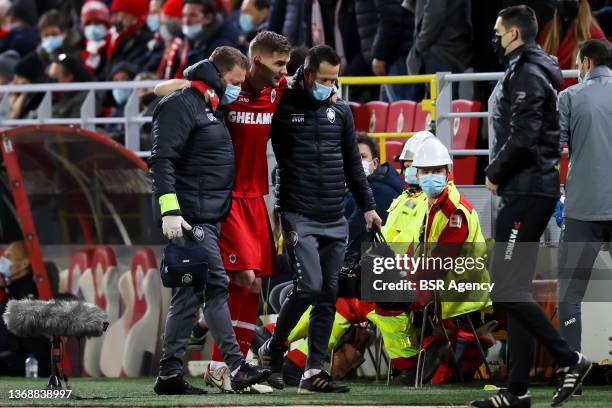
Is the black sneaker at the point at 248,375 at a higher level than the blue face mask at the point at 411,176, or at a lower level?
lower

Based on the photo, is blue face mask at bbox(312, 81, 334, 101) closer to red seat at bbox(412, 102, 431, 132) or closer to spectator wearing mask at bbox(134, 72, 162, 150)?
red seat at bbox(412, 102, 431, 132)

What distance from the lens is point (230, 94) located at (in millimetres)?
9984

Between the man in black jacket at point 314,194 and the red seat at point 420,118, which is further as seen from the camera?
the red seat at point 420,118

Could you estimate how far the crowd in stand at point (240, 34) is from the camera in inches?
527

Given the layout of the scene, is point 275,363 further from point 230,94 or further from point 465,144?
point 465,144

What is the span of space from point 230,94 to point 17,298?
540cm

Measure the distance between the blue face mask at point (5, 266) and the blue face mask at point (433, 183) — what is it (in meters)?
5.28

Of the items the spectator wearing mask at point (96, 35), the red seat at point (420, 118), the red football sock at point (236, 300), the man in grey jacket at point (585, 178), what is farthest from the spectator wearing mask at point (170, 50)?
the man in grey jacket at point (585, 178)

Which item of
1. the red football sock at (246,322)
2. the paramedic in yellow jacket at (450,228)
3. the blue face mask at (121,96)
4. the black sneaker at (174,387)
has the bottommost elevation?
the black sneaker at (174,387)

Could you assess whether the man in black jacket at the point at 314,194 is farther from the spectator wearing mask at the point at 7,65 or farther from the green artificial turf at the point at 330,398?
the spectator wearing mask at the point at 7,65

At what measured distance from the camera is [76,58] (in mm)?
17656

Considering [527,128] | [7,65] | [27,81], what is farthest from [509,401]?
[7,65]

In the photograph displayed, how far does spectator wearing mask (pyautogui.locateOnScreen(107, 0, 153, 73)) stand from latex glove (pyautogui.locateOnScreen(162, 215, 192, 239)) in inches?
332

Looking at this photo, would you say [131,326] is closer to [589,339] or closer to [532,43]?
[589,339]
